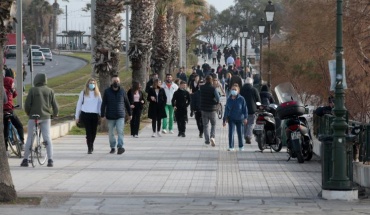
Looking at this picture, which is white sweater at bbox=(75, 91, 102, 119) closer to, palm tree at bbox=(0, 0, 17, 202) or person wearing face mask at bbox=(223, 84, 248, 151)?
person wearing face mask at bbox=(223, 84, 248, 151)

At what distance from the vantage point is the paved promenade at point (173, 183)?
1375 centimetres

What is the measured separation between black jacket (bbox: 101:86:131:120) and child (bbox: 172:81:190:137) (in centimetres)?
692

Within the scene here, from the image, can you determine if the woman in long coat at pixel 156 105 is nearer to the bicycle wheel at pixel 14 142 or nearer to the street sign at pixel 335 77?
the bicycle wheel at pixel 14 142

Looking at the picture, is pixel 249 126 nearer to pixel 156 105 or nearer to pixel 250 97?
pixel 250 97

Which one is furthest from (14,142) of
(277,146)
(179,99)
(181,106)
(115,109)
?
(179,99)

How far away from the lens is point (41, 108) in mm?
18938

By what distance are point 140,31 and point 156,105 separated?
9.50m

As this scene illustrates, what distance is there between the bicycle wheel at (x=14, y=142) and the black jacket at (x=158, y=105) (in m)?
8.89

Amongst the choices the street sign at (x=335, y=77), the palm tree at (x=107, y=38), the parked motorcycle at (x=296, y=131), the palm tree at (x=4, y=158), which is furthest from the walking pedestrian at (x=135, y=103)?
the palm tree at (x=4, y=158)

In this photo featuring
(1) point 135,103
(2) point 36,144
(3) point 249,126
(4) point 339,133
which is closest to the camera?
(4) point 339,133

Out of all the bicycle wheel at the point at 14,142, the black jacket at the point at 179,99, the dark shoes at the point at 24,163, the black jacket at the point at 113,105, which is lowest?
the dark shoes at the point at 24,163

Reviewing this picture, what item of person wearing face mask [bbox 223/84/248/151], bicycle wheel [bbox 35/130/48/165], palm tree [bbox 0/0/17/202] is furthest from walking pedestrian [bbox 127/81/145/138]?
palm tree [bbox 0/0/17/202]

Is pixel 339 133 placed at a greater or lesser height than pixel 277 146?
greater

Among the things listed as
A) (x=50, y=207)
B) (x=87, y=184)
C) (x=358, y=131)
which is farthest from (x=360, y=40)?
(x=50, y=207)
